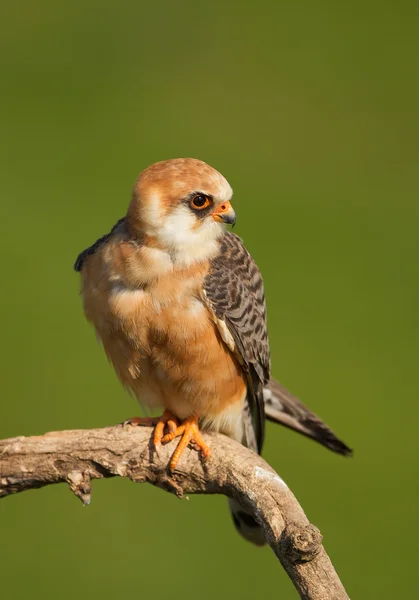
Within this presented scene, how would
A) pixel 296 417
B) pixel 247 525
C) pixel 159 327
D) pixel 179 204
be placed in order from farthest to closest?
pixel 247 525
pixel 296 417
pixel 159 327
pixel 179 204

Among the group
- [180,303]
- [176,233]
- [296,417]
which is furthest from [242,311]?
[296,417]

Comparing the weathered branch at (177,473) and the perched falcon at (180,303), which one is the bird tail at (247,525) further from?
the weathered branch at (177,473)

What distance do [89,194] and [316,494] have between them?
513 cm

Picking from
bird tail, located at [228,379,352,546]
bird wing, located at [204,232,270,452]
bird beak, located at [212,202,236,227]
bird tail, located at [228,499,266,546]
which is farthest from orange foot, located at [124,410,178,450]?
bird beak, located at [212,202,236,227]

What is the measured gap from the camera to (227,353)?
19.9 ft

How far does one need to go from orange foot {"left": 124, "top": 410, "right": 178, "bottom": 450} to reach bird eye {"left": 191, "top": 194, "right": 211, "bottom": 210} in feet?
4.35

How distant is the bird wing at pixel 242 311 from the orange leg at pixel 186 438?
0.46m

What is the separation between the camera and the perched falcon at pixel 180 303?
18.6 ft

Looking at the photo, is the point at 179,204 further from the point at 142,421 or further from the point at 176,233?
the point at 142,421

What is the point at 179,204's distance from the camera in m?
5.64

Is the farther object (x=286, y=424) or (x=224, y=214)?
(x=286, y=424)

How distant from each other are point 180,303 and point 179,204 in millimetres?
560

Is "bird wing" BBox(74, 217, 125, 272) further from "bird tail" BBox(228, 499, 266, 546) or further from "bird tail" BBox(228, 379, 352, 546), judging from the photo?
"bird tail" BBox(228, 499, 266, 546)

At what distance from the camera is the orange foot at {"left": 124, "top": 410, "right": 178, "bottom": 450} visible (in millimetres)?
6008
